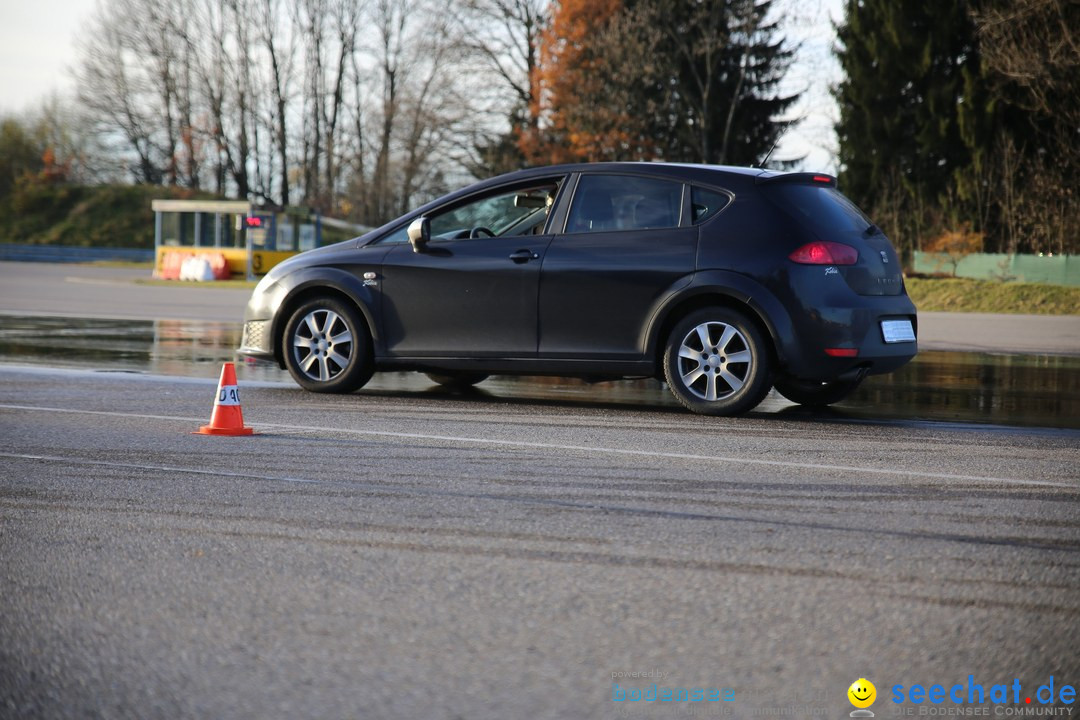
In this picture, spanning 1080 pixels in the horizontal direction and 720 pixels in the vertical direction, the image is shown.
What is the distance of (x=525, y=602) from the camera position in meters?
3.97

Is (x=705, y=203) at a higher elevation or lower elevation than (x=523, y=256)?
higher

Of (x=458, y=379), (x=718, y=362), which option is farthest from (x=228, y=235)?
(x=718, y=362)

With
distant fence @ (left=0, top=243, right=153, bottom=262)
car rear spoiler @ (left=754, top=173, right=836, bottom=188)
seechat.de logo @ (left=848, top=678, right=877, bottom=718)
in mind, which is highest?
distant fence @ (left=0, top=243, right=153, bottom=262)

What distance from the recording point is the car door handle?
9.15m

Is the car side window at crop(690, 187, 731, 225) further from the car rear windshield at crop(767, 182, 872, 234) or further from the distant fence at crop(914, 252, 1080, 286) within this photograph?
the distant fence at crop(914, 252, 1080, 286)

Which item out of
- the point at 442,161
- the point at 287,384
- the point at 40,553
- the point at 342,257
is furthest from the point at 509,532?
the point at 442,161

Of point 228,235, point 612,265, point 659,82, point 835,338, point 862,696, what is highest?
point 659,82

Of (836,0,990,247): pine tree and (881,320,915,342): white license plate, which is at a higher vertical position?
(836,0,990,247): pine tree

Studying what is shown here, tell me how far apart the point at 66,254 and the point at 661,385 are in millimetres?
56559

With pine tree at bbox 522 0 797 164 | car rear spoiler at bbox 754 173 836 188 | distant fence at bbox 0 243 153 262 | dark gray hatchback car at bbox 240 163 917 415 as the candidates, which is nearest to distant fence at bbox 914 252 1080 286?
pine tree at bbox 522 0 797 164

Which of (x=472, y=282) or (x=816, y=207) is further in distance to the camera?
(x=472, y=282)

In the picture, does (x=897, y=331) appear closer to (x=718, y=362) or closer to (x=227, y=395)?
(x=718, y=362)

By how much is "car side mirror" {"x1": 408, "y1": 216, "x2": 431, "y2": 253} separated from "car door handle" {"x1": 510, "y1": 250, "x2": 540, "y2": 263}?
71 centimetres

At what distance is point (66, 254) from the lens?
62344 millimetres
